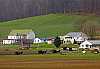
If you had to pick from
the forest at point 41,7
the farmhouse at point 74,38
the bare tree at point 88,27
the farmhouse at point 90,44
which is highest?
the forest at point 41,7

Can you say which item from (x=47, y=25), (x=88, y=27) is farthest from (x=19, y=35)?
(x=47, y=25)

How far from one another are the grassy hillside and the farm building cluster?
4070 millimetres

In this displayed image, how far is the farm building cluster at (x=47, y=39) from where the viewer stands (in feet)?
207

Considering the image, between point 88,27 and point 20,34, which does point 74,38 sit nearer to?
point 20,34

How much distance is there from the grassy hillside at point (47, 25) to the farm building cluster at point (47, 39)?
4070mm

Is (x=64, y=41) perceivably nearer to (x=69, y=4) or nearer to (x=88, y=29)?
(x=88, y=29)

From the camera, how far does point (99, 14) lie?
114 m

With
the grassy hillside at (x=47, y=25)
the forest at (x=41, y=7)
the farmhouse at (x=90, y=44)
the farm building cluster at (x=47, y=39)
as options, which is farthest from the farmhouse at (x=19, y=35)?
the forest at (x=41, y=7)

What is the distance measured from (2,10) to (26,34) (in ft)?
175

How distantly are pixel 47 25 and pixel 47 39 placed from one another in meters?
25.2

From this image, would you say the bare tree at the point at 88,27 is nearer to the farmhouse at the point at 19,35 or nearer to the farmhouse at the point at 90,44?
the farmhouse at the point at 19,35

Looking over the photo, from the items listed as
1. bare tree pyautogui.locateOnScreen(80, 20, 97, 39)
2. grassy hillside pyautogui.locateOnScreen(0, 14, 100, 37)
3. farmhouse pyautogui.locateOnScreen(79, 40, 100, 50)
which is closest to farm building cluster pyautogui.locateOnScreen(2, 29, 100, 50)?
farmhouse pyautogui.locateOnScreen(79, 40, 100, 50)

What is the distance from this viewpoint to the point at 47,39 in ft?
243

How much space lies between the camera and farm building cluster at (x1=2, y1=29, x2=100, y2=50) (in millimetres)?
63156
